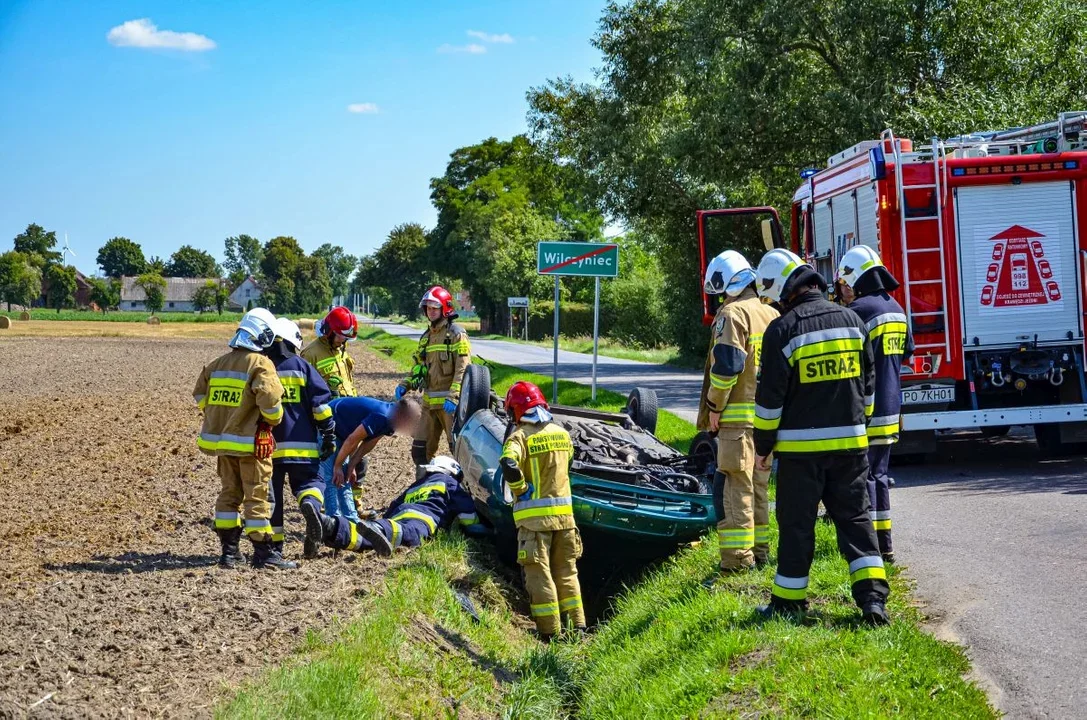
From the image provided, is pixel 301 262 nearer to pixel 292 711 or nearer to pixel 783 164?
pixel 783 164

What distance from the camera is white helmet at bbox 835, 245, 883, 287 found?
7547mm

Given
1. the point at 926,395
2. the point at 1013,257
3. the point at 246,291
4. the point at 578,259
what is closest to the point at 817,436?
the point at 926,395

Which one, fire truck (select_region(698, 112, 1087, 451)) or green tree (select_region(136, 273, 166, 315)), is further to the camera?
green tree (select_region(136, 273, 166, 315))

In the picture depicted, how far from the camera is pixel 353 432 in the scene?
28.0ft

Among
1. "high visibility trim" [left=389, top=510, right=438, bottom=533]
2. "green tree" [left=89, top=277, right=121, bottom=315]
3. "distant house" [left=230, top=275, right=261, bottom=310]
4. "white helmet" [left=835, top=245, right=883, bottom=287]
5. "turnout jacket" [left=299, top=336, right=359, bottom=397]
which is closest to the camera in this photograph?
"white helmet" [left=835, top=245, right=883, bottom=287]

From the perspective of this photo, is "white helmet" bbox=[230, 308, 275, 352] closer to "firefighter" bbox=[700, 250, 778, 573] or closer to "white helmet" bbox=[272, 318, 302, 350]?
"white helmet" bbox=[272, 318, 302, 350]

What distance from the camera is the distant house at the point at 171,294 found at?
513 ft

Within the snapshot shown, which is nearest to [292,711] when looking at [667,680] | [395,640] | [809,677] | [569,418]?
[395,640]

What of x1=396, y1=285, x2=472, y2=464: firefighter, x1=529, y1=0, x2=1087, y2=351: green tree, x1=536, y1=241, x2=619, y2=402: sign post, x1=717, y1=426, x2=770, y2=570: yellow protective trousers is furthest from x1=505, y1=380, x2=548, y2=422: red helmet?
x1=529, y1=0, x2=1087, y2=351: green tree

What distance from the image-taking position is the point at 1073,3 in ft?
61.8

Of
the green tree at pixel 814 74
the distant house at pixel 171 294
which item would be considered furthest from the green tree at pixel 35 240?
the green tree at pixel 814 74

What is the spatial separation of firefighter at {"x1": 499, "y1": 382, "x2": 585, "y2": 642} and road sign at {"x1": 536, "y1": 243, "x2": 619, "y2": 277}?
8.62m

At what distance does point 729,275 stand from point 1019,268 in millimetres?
4913

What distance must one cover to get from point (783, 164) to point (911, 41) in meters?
3.40
